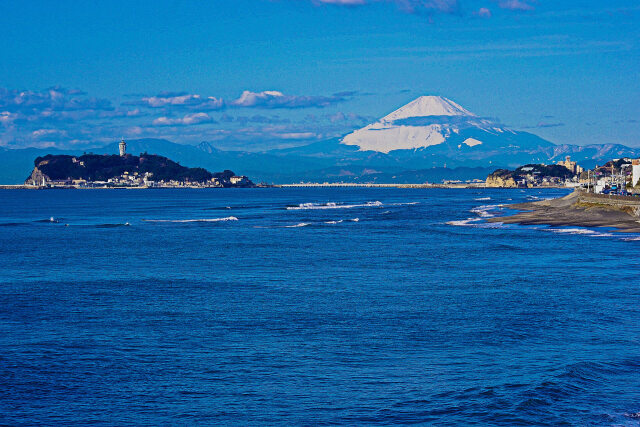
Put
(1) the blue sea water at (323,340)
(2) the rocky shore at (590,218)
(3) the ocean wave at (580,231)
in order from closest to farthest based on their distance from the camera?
(1) the blue sea water at (323,340), (3) the ocean wave at (580,231), (2) the rocky shore at (590,218)

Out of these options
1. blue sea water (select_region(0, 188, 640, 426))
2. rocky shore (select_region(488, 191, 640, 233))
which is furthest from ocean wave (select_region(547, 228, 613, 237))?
blue sea water (select_region(0, 188, 640, 426))

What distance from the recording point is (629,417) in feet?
51.2

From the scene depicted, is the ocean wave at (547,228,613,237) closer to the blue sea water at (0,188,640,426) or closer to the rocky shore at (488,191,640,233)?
the rocky shore at (488,191,640,233)

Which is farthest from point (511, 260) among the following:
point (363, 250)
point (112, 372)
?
point (112, 372)

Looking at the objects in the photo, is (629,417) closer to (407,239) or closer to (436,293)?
(436,293)

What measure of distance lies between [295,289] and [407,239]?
2914 cm

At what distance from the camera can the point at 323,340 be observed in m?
22.8

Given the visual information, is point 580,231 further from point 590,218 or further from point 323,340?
point 323,340

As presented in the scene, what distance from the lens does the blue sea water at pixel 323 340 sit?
1678 centimetres

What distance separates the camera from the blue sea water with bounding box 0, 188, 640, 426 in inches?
661

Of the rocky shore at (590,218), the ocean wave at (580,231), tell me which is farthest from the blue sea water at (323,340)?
the rocky shore at (590,218)

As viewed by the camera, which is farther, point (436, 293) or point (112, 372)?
point (436, 293)

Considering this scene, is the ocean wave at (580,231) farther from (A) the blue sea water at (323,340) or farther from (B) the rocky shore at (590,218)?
(A) the blue sea water at (323,340)

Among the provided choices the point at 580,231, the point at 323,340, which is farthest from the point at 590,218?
the point at 323,340
